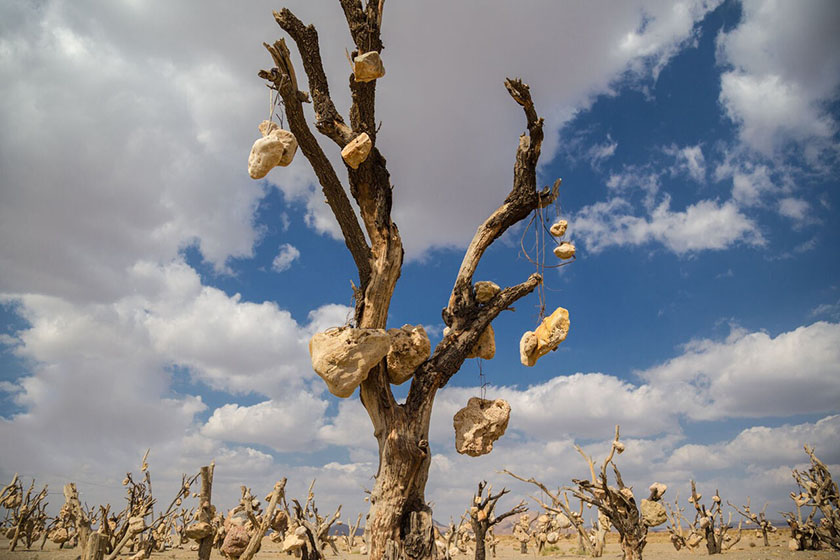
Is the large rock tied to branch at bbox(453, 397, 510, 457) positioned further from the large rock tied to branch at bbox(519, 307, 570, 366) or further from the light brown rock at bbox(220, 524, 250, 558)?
the light brown rock at bbox(220, 524, 250, 558)

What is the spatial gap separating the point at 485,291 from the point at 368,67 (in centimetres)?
320

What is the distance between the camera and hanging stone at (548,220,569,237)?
6.78m

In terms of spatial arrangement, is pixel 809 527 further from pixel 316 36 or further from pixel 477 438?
pixel 316 36

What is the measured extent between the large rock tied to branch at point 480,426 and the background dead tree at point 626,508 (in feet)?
12.1

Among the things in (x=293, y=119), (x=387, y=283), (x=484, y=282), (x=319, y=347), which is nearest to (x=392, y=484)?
(x=319, y=347)

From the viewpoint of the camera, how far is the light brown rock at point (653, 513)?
926 centimetres

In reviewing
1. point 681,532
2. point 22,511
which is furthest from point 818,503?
point 22,511

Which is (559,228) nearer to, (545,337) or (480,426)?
(545,337)

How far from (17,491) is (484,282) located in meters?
26.3

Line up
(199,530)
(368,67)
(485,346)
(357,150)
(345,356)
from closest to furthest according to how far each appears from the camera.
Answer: (345,356)
(368,67)
(357,150)
(485,346)
(199,530)

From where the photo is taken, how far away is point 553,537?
2778cm

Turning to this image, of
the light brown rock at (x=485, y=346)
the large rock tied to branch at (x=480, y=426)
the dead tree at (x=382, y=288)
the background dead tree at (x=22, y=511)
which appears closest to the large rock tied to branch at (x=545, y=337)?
the dead tree at (x=382, y=288)

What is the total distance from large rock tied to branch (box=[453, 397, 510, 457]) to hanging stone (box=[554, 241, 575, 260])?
6.84ft

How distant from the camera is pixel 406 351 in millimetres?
6219
